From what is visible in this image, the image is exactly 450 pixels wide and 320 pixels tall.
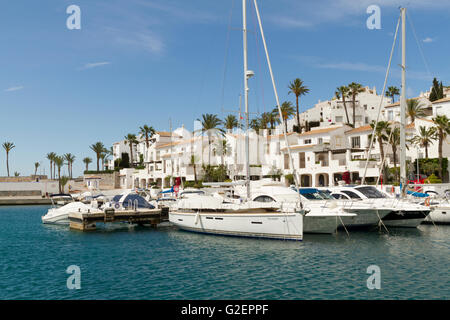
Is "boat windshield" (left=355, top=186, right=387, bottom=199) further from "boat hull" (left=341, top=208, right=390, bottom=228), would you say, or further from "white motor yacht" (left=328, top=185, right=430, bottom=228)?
"boat hull" (left=341, top=208, right=390, bottom=228)

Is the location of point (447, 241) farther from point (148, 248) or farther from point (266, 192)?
point (148, 248)

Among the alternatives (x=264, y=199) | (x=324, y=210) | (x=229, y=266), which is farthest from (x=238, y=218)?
(x=229, y=266)

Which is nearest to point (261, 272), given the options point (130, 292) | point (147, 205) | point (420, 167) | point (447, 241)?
point (130, 292)

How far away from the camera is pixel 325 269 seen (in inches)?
738

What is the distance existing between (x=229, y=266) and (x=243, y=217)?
768 centimetres

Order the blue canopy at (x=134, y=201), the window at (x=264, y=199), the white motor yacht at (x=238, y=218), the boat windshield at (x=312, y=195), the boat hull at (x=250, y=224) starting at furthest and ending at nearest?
the blue canopy at (x=134, y=201), the boat windshield at (x=312, y=195), the window at (x=264, y=199), the white motor yacht at (x=238, y=218), the boat hull at (x=250, y=224)

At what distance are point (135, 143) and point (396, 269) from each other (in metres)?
116

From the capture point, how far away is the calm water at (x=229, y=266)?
51.4ft

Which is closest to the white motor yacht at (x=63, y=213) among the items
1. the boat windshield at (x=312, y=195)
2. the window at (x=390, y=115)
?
the boat windshield at (x=312, y=195)

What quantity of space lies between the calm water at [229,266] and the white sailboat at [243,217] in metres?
0.82

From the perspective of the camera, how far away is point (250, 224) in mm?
27031

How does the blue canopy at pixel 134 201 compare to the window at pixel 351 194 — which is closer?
the window at pixel 351 194

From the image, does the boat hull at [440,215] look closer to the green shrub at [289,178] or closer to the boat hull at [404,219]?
the boat hull at [404,219]
